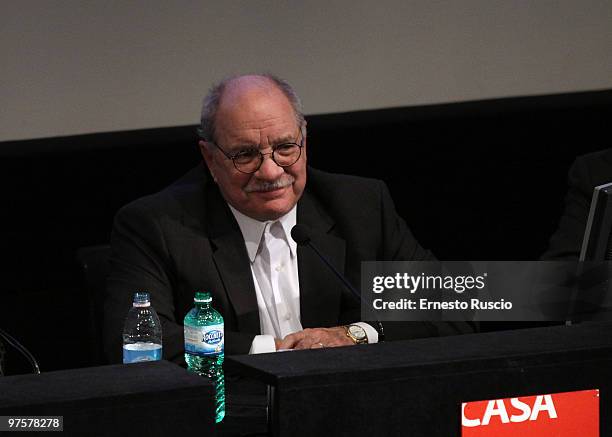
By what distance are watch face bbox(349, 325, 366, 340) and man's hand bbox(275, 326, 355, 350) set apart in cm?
3

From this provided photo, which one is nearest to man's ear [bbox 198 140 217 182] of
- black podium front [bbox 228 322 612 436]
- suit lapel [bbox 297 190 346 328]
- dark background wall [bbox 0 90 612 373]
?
suit lapel [bbox 297 190 346 328]

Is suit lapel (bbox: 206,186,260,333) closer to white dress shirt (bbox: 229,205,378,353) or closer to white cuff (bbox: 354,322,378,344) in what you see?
white dress shirt (bbox: 229,205,378,353)

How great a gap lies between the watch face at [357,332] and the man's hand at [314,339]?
0.03 metres

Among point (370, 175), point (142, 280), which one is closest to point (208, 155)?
point (142, 280)

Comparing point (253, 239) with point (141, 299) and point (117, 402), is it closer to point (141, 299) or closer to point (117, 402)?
point (141, 299)

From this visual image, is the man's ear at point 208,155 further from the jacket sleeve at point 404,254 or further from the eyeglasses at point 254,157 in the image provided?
the jacket sleeve at point 404,254

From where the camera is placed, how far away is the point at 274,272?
2904 mm

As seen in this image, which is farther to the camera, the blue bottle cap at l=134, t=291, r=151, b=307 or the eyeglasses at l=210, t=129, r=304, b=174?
the eyeglasses at l=210, t=129, r=304, b=174

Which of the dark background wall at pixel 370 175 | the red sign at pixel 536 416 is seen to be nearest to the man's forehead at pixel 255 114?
the dark background wall at pixel 370 175

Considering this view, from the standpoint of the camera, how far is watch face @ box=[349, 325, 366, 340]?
268cm

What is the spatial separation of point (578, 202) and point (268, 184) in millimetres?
985

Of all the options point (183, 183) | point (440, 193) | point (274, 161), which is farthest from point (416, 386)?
point (440, 193)

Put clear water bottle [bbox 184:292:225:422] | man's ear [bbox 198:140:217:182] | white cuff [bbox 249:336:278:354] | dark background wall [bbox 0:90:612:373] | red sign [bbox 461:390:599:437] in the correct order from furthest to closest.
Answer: dark background wall [bbox 0:90:612:373]
man's ear [bbox 198:140:217:182]
white cuff [bbox 249:336:278:354]
clear water bottle [bbox 184:292:225:422]
red sign [bbox 461:390:599:437]

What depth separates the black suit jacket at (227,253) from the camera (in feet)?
9.02
